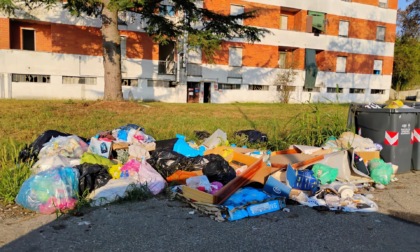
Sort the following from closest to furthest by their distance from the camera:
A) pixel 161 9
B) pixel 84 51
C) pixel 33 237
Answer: pixel 33 237
pixel 161 9
pixel 84 51

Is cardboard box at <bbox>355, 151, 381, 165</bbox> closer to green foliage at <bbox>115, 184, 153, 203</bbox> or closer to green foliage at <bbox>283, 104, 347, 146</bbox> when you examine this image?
green foliage at <bbox>283, 104, 347, 146</bbox>

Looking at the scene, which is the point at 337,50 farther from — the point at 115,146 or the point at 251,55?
the point at 115,146

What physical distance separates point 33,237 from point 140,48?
76.9 ft

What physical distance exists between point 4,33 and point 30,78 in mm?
2938

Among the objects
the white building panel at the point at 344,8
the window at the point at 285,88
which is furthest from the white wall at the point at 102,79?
the white building panel at the point at 344,8

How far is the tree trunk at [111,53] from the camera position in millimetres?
15469

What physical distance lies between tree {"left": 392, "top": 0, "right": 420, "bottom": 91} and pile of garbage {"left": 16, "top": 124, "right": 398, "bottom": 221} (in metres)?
39.6

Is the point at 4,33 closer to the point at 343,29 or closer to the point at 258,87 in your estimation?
the point at 258,87

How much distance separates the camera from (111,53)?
15.8 metres

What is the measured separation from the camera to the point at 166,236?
11.7ft

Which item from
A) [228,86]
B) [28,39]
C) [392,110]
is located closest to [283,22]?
[228,86]

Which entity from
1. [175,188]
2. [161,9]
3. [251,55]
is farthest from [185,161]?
[251,55]

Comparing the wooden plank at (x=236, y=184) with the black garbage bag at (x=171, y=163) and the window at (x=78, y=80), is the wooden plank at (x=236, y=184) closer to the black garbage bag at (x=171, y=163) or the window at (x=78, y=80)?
the black garbage bag at (x=171, y=163)

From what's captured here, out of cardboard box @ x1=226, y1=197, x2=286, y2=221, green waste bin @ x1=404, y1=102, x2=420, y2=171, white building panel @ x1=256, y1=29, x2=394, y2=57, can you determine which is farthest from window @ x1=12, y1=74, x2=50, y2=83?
cardboard box @ x1=226, y1=197, x2=286, y2=221
